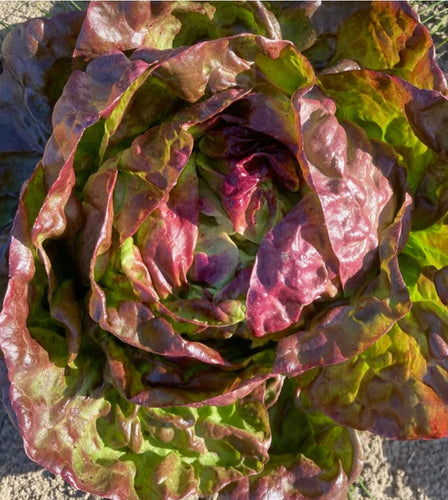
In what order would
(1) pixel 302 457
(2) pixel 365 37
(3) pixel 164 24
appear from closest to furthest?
1. (3) pixel 164 24
2. (2) pixel 365 37
3. (1) pixel 302 457

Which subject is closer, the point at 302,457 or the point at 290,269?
the point at 290,269

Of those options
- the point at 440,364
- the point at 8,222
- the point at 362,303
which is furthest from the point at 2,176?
the point at 440,364

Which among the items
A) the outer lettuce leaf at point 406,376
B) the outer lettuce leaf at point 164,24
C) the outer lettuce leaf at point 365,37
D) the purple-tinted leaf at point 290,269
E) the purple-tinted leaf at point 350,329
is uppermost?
the outer lettuce leaf at point 164,24

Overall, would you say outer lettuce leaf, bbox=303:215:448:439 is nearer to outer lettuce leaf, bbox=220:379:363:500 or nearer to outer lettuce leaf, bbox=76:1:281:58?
outer lettuce leaf, bbox=220:379:363:500

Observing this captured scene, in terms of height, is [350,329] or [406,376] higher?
[350,329]

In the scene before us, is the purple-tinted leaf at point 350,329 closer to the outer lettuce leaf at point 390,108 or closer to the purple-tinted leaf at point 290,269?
the purple-tinted leaf at point 290,269

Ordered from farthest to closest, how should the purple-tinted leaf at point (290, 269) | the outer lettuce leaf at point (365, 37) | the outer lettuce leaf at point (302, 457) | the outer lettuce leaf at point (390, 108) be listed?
the outer lettuce leaf at point (302, 457)
the outer lettuce leaf at point (365, 37)
the outer lettuce leaf at point (390, 108)
the purple-tinted leaf at point (290, 269)

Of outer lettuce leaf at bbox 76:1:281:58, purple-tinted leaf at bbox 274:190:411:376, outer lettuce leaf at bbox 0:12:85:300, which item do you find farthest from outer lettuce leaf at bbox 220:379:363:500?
outer lettuce leaf at bbox 76:1:281:58

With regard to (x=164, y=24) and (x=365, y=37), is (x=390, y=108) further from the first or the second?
(x=164, y=24)

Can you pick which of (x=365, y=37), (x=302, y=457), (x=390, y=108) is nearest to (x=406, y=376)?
(x=302, y=457)

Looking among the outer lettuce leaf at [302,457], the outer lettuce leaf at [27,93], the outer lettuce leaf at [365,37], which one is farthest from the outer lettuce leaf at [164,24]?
the outer lettuce leaf at [302,457]

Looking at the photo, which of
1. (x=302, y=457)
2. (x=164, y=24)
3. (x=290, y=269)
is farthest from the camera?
(x=302, y=457)

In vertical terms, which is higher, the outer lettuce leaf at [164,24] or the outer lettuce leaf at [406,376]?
the outer lettuce leaf at [164,24]

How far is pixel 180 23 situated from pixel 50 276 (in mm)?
872
